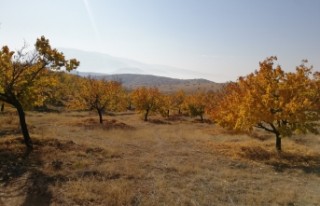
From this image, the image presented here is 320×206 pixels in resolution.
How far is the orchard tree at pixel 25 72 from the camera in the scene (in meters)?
19.3

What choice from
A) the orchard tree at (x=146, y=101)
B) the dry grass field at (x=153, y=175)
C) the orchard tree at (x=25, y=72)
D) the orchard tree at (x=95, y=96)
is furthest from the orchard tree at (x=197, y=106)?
the orchard tree at (x=25, y=72)

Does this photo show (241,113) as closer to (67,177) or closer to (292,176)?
(292,176)

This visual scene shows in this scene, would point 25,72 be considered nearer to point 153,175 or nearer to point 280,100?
point 153,175

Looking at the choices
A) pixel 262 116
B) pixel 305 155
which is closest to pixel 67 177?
pixel 262 116

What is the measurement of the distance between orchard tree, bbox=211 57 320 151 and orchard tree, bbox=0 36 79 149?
507 inches

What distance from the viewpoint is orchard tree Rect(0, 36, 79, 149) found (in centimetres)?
1928

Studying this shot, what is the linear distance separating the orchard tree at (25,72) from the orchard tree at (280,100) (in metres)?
12.9

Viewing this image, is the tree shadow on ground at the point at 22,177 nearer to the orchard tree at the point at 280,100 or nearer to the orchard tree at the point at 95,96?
the orchard tree at the point at 280,100

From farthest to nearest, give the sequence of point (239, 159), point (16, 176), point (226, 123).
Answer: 1. point (226, 123)
2. point (239, 159)
3. point (16, 176)

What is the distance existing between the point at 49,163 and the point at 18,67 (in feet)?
22.9

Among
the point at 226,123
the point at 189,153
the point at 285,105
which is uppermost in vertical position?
the point at 285,105

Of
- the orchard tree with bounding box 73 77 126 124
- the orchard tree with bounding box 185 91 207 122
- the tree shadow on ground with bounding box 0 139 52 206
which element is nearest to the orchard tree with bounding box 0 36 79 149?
the tree shadow on ground with bounding box 0 139 52 206

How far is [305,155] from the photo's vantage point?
24.0 metres

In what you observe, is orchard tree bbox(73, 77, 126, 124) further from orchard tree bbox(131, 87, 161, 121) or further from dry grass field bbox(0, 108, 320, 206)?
dry grass field bbox(0, 108, 320, 206)
